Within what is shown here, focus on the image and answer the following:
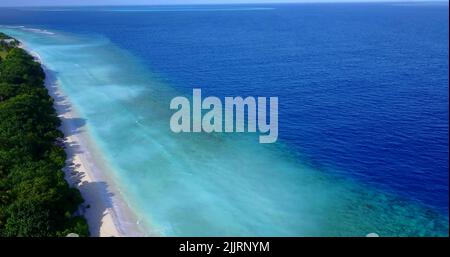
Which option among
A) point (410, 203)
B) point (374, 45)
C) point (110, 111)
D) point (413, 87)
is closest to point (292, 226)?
point (410, 203)

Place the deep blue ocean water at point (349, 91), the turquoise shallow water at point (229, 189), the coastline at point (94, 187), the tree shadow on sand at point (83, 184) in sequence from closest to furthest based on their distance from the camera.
A: 1. the coastline at point (94, 187)
2. the turquoise shallow water at point (229, 189)
3. the tree shadow on sand at point (83, 184)
4. the deep blue ocean water at point (349, 91)

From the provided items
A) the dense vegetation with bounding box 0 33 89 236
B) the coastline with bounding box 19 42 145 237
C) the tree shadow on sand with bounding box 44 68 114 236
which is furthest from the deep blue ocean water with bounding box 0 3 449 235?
the dense vegetation with bounding box 0 33 89 236

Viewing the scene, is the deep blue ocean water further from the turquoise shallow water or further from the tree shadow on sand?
the tree shadow on sand

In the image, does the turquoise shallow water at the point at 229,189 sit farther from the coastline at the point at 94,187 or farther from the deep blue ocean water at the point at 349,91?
the deep blue ocean water at the point at 349,91

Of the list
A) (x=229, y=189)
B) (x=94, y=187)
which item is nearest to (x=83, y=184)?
(x=94, y=187)

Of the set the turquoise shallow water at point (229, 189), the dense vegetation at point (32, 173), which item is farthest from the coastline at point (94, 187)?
the dense vegetation at point (32, 173)

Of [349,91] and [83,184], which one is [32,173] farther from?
[349,91]

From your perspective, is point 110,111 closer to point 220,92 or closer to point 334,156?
point 220,92
